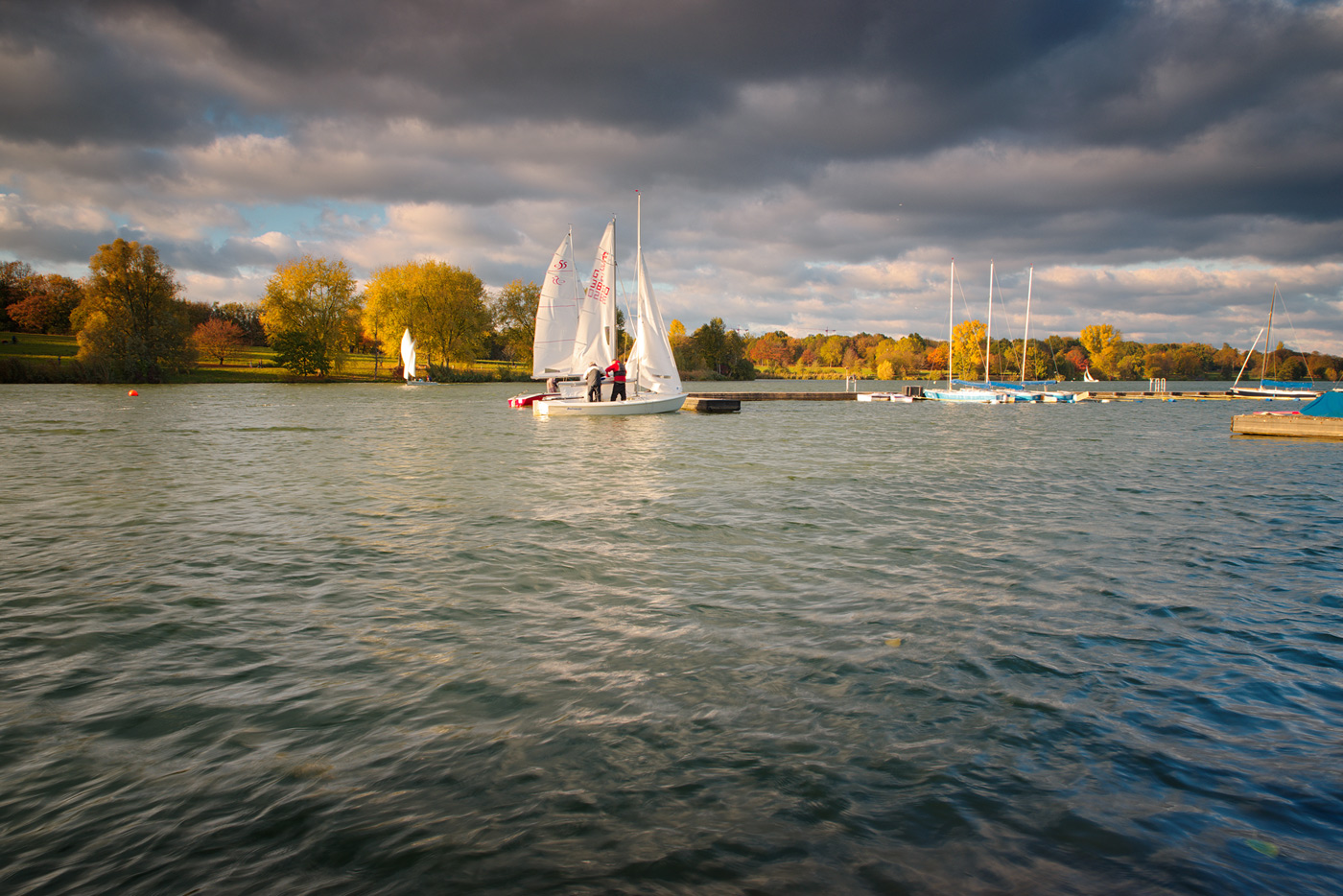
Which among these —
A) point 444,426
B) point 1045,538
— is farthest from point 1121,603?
point 444,426

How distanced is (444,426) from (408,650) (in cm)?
3066

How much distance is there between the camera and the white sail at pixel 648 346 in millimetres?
41406

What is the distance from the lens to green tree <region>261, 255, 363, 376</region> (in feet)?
310

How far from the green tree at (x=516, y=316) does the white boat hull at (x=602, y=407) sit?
8347 centimetres

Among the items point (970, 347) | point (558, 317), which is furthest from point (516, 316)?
point (970, 347)

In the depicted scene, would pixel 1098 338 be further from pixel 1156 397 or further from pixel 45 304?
pixel 45 304

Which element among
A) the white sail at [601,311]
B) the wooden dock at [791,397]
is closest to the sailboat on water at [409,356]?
the wooden dock at [791,397]

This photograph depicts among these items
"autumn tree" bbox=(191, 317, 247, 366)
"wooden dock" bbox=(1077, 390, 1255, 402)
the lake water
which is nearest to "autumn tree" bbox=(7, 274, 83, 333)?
"autumn tree" bbox=(191, 317, 247, 366)

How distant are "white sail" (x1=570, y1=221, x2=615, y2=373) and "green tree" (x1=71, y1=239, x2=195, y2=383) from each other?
6192 cm

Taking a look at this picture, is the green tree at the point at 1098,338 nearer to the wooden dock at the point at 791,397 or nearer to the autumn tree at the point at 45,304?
the wooden dock at the point at 791,397

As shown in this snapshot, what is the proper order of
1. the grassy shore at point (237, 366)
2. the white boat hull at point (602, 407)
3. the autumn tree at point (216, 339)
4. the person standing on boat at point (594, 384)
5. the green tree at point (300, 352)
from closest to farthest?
the white boat hull at point (602, 407) < the person standing on boat at point (594, 384) < the grassy shore at point (237, 366) < the green tree at point (300, 352) < the autumn tree at point (216, 339)

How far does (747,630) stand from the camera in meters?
7.45

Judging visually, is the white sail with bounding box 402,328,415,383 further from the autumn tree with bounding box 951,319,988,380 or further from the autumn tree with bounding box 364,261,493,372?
the autumn tree with bounding box 951,319,988,380

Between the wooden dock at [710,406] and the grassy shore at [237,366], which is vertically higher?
the grassy shore at [237,366]
